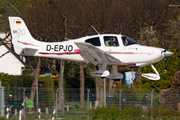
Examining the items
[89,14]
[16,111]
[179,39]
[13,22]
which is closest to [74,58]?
[13,22]

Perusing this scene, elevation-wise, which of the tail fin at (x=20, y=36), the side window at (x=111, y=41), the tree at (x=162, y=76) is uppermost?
the tail fin at (x=20, y=36)

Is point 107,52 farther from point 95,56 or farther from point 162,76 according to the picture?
point 162,76

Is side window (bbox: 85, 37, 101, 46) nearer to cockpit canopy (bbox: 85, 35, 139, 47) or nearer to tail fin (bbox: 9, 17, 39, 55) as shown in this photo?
cockpit canopy (bbox: 85, 35, 139, 47)

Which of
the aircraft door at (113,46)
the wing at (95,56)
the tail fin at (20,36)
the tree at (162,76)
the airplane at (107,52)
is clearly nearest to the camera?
the wing at (95,56)

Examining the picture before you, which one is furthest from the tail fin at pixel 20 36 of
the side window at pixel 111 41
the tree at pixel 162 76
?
the tree at pixel 162 76

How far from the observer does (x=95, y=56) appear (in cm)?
1421

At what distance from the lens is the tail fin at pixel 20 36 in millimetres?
15219

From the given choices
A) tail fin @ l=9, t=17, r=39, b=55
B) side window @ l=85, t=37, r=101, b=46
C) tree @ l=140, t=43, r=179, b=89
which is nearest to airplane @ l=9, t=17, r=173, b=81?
side window @ l=85, t=37, r=101, b=46

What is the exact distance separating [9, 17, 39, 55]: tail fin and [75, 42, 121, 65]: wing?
2.54m

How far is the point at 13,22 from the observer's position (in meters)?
15.4

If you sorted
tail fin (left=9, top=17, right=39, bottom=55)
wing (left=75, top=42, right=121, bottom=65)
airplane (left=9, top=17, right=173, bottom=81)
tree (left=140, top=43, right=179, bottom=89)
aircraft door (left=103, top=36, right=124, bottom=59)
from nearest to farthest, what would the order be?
wing (left=75, top=42, right=121, bottom=65) < airplane (left=9, top=17, right=173, bottom=81) < aircraft door (left=103, top=36, right=124, bottom=59) < tail fin (left=9, top=17, right=39, bottom=55) < tree (left=140, top=43, right=179, bottom=89)

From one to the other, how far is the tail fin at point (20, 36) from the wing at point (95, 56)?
254 centimetres

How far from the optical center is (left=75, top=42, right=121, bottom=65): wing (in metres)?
13.6

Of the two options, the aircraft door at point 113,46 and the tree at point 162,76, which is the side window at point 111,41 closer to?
the aircraft door at point 113,46
